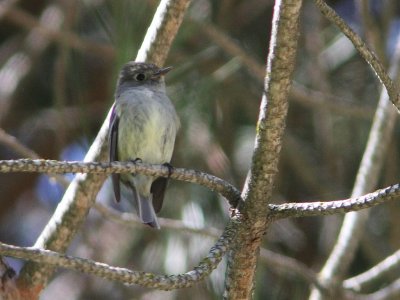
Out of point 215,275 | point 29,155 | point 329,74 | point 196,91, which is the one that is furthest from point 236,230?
point 329,74

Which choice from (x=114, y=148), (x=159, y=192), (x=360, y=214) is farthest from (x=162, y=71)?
(x=360, y=214)

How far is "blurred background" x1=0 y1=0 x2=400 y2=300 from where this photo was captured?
14.4 ft

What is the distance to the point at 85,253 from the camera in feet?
17.8

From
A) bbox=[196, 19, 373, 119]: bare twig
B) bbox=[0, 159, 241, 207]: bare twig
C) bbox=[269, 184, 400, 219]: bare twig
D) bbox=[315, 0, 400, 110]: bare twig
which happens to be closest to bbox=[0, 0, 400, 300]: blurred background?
bbox=[196, 19, 373, 119]: bare twig

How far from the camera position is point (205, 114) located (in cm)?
459

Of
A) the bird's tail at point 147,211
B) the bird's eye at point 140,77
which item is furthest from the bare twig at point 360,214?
the bird's eye at point 140,77

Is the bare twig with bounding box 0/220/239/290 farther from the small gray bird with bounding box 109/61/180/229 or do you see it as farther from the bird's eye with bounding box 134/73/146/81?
the bird's eye with bounding box 134/73/146/81

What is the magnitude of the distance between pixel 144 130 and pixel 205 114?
23.7 inches

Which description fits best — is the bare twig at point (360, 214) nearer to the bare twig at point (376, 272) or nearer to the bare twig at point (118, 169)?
the bare twig at point (376, 272)

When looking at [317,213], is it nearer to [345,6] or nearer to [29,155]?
[29,155]

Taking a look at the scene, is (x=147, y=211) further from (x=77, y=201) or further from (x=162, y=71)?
(x=77, y=201)

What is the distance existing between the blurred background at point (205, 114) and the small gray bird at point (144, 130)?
152mm

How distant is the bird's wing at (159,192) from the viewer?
13.6 feet

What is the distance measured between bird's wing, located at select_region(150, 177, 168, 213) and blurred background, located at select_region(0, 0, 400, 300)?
0.40 feet
